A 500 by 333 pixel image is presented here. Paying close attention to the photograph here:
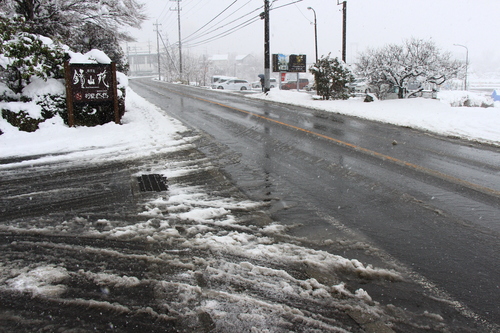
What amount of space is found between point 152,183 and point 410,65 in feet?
52.4

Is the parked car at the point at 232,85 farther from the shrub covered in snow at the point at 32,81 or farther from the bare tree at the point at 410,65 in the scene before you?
the shrub covered in snow at the point at 32,81

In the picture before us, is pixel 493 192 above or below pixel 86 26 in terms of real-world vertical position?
below

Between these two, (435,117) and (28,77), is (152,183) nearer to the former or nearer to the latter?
(28,77)

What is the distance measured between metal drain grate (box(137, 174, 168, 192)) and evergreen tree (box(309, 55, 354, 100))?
16.9 m

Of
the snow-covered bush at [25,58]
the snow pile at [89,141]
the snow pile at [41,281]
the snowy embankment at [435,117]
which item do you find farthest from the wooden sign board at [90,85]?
the snowy embankment at [435,117]

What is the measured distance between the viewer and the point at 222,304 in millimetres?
2678

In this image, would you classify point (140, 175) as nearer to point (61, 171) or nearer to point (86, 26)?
point (61, 171)

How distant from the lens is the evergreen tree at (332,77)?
2062cm

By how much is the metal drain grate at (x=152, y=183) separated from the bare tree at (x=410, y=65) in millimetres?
15444

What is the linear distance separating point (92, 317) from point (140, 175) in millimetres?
3883

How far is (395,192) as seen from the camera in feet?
17.0

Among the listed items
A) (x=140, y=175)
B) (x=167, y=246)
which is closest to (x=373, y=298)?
(x=167, y=246)

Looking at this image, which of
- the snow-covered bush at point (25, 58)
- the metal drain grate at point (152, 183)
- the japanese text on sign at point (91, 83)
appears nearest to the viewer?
the metal drain grate at point (152, 183)

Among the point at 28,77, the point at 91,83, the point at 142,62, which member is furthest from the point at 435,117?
the point at 142,62
